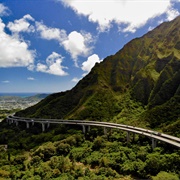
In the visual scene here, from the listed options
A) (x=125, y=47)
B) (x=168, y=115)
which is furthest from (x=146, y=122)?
(x=125, y=47)

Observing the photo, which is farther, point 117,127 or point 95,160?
point 117,127

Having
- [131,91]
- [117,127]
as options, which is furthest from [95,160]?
[131,91]

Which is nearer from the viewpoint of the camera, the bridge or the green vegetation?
the green vegetation

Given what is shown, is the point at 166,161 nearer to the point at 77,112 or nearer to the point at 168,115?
the point at 168,115

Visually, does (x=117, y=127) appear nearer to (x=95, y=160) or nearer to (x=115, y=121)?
(x=115, y=121)

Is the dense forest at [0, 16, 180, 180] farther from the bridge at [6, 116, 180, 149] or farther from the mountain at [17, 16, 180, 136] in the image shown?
the bridge at [6, 116, 180, 149]

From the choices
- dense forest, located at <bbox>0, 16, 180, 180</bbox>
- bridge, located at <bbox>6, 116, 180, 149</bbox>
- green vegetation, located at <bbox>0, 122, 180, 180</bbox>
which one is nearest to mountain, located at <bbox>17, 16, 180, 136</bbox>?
dense forest, located at <bbox>0, 16, 180, 180</bbox>
